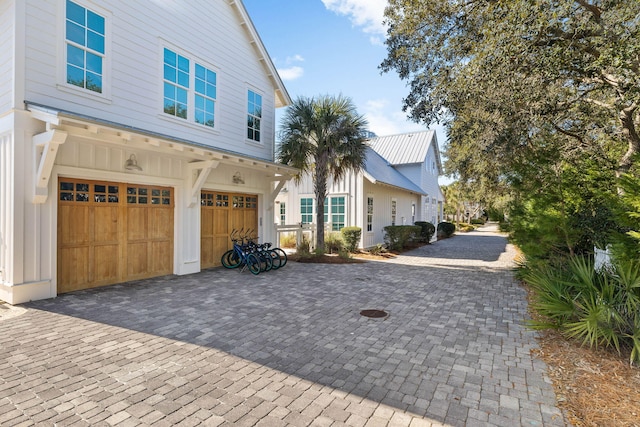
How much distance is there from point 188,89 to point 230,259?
5.20 metres

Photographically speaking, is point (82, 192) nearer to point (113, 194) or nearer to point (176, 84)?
point (113, 194)

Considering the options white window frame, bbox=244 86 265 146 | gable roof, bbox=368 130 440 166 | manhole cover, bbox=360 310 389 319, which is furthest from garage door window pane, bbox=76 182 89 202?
gable roof, bbox=368 130 440 166

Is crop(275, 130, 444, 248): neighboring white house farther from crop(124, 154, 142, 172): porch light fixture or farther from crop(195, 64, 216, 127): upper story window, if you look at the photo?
crop(124, 154, 142, 172): porch light fixture

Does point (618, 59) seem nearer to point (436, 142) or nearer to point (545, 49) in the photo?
point (545, 49)

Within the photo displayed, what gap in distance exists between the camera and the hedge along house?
238 inches

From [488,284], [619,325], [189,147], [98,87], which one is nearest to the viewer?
[619,325]

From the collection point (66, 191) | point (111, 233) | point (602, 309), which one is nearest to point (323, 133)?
point (111, 233)

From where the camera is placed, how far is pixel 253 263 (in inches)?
379

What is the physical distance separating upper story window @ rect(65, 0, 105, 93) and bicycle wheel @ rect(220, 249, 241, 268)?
5444mm

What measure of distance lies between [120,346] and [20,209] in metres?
3.75

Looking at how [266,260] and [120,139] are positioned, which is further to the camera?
[266,260]

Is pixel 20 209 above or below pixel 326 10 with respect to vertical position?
below

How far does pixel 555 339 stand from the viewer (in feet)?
15.6

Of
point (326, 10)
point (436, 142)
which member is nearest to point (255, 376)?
point (326, 10)
